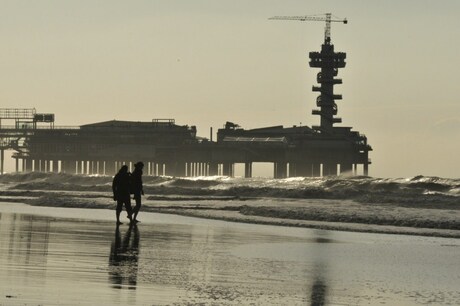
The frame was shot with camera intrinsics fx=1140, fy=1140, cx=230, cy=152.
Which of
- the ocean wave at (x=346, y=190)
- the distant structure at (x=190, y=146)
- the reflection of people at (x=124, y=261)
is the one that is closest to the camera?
the reflection of people at (x=124, y=261)

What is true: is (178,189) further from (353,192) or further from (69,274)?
(69,274)

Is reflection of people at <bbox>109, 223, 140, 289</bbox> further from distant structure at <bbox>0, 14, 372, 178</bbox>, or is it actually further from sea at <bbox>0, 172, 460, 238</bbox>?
distant structure at <bbox>0, 14, 372, 178</bbox>

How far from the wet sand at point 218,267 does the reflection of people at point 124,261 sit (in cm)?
2

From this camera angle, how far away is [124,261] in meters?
18.2

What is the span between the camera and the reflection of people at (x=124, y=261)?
50.5 feet

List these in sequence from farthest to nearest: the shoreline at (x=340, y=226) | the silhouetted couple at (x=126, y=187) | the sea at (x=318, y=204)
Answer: the sea at (x=318, y=204), the silhouetted couple at (x=126, y=187), the shoreline at (x=340, y=226)

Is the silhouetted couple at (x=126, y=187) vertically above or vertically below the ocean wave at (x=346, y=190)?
below

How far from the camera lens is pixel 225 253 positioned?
20.5 m

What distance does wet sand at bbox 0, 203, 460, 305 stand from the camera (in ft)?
46.8

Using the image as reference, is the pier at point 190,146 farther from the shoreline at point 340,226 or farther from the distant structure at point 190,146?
the shoreline at point 340,226

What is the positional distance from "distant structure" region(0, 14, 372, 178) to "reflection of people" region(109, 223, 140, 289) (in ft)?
455

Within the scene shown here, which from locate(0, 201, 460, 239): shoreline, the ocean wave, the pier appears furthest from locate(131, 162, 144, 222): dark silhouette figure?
the pier

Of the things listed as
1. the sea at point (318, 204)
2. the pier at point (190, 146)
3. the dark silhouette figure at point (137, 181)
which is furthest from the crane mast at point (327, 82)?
the dark silhouette figure at point (137, 181)

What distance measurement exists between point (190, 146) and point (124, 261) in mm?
151019
